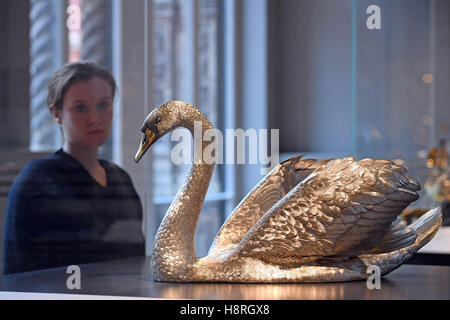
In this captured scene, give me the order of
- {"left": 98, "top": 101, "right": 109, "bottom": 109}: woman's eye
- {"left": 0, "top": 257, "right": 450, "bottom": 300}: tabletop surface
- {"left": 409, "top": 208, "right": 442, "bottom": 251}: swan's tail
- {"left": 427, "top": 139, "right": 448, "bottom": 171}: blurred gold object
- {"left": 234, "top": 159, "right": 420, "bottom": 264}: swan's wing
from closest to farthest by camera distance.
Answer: {"left": 0, "top": 257, "right": 450, "bottom": 300}: tabletop surface → {"left": 234, "top": 159, "right": 420, "bottom": 264}: swan's wing → {"left": 409, "top": 208, "right": 442, "bottom": 251}: swan's tail → {"left": 98, "top": 101, "right": 109, "bottom": 109}: woman's eye → {"left": 427, "top": 139, "right": 448, "bottom": 171}: blurred gold object

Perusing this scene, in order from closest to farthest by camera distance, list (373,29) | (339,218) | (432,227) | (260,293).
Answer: (260,293), (339,218), (432,227), (373,29)

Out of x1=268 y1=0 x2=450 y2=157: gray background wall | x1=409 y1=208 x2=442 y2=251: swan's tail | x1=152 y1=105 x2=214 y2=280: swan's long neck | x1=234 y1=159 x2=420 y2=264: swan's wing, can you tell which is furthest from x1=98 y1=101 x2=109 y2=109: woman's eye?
x1=409 y1=208 x2=442 y2=251: swan's tail

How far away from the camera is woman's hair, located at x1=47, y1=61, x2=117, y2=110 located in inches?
109

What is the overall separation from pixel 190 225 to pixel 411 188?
0.47m

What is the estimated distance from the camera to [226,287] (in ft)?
5.72

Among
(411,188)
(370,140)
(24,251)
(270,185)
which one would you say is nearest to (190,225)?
(270,185)

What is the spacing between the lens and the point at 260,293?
1.65m

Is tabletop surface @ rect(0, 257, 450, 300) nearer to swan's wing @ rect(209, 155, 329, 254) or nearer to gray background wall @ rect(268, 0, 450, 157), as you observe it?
swan's wing @ rect(209, 155, 329, 254)

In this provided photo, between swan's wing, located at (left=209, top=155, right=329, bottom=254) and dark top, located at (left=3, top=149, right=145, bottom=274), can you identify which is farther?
dark top, located at (left=3, top=149, right=145, bottom=274)

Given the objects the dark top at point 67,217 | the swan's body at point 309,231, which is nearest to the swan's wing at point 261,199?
the swan's body at point 309,231

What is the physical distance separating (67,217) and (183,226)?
3.44ft

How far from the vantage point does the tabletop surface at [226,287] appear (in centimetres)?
162

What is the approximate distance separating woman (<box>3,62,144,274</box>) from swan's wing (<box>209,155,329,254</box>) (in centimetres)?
91

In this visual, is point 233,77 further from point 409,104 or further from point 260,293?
point 260,293
